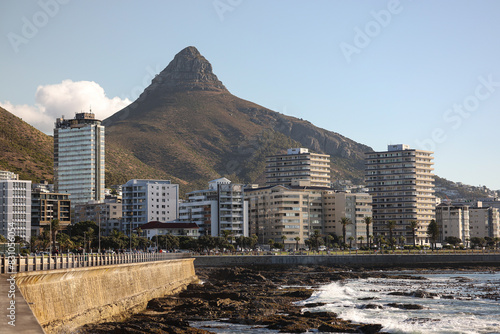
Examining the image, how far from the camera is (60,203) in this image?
177000 mm

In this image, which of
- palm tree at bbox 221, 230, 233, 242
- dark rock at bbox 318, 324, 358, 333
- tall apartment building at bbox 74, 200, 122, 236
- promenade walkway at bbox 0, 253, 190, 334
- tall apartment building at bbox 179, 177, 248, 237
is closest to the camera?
promenade walkway at bbox 0, 253, 190, 334

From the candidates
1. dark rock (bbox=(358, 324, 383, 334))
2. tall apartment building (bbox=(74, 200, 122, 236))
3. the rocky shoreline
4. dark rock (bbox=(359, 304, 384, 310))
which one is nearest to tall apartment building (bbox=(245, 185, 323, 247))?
tall apartment building (bbox=(74, 200, 122, 236))

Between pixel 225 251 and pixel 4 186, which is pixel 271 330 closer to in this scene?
pixel 225 251

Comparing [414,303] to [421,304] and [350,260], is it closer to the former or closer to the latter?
[421,304]

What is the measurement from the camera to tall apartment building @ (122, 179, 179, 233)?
176750 mm

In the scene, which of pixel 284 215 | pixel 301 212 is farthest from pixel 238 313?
pixel 301 212

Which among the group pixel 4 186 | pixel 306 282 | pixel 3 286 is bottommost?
pixel 306 282

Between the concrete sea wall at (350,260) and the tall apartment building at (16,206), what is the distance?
58.4m

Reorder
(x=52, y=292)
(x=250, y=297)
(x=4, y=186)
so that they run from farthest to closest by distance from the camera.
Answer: (x=4, y=186) → (x=250, y=297) → (x=52, y=292)

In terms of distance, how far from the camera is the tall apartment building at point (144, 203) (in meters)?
177

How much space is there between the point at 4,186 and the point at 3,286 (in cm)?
14017

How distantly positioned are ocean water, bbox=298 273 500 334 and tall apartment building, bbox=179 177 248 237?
3049 inches

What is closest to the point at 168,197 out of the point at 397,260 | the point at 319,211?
the point at 319,211

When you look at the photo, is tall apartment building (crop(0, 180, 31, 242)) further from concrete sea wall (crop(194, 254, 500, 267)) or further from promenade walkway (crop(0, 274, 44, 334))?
promenade walkway (crop(0, 274, 44, 334))
